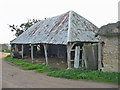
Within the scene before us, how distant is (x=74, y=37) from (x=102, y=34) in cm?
267

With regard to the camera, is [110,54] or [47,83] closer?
[47,83]

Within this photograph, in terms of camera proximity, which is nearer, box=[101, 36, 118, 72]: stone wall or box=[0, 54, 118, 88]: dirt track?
box=[0, 54, 118, 88]: dirt track

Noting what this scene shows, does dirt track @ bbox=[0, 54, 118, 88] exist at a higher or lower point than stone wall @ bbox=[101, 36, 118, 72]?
lower

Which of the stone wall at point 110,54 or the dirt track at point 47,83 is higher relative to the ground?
the stone wall at point 110,54

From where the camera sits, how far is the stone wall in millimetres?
6741

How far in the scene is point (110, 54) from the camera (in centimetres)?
704

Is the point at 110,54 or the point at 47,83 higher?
the point at 110,54

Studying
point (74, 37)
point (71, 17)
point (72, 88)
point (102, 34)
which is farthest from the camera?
point (71, 17)

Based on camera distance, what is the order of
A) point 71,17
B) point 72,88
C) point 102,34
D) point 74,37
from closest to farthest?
point 72,88 → point 102,34 → point 74,37 → point 71,17

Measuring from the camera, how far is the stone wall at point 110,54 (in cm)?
674

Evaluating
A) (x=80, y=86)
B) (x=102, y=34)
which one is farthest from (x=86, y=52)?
(x=80, y=86)

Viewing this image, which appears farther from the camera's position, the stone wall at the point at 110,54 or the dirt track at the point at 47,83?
the stone wall at the point at 110,54

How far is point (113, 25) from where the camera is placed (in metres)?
7.01

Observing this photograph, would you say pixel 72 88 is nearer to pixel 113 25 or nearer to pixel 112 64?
pixel 112 64
